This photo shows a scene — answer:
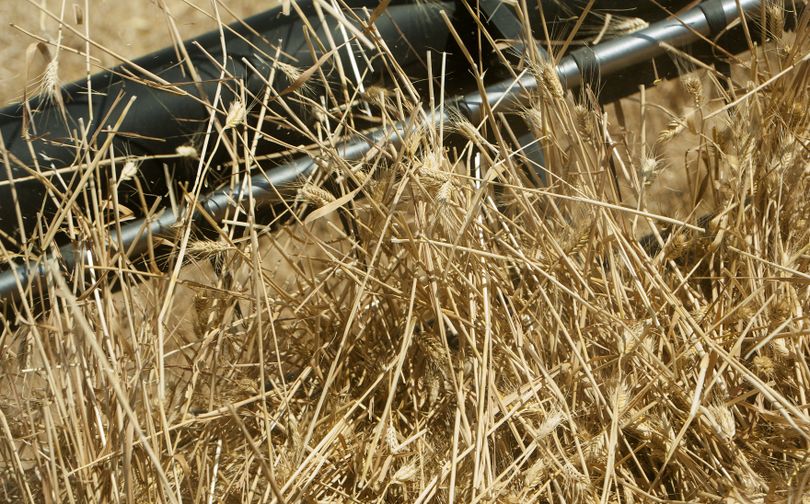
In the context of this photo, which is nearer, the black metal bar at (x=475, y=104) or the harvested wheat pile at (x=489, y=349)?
the harvested wheat pile at (x=489, y=349)

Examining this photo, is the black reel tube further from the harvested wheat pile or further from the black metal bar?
the harvested wheat pile

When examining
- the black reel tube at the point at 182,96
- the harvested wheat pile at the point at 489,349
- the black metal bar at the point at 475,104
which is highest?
the black reel tube at the point at 182,96

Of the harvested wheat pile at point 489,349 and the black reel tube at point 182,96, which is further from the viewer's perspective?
the black reel tube at point 182,96

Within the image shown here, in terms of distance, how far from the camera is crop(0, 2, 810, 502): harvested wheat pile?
2.53 ft

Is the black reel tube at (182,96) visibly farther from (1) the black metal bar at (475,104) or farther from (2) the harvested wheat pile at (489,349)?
(2) the harvested wheat pile at (489,349)

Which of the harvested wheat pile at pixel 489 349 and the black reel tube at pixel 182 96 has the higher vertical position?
the black reel tube at pixel 182 96

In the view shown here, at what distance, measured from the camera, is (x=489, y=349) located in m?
0.78

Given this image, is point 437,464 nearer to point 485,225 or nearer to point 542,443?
point 542,443

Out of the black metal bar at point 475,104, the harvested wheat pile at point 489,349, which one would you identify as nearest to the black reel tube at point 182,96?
the black metal bar at point 475,104

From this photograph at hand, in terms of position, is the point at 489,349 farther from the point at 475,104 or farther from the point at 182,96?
the point at 182,96

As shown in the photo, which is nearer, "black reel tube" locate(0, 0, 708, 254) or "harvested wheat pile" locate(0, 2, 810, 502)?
"harvested wheat pile" locate(0, 2, 810, 502)

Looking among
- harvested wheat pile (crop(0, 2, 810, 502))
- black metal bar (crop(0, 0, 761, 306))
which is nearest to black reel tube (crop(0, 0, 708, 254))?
black metal bar (crop(0, 0, 761, 306))

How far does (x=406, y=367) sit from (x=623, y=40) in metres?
0.60

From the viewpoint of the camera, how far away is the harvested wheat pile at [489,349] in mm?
771
